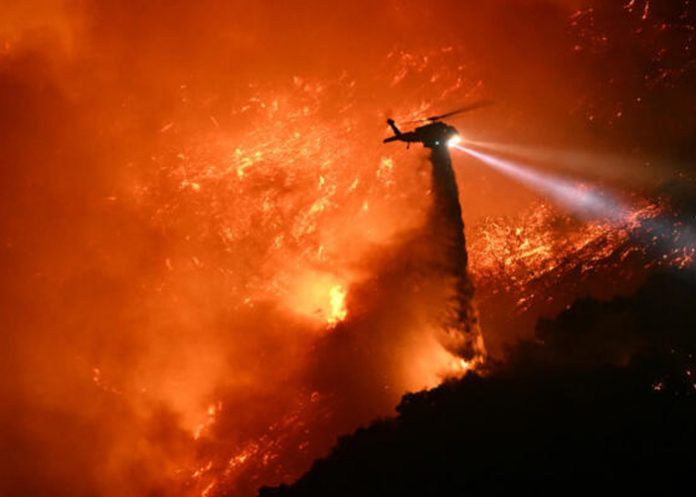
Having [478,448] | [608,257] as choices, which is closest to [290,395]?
[478,448]

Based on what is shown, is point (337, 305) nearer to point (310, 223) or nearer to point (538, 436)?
point (310, 223)

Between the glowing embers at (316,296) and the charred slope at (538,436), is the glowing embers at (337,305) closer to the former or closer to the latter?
the glowing embers at (316,296)

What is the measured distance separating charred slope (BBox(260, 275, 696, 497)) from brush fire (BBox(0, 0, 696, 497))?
3732 mm

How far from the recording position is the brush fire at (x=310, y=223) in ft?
63.3

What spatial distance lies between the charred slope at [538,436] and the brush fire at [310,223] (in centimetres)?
373

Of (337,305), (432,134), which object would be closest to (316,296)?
(337,305)

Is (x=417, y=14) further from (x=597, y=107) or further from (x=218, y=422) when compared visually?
(x=218, y=422)

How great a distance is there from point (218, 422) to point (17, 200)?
45.0 ft

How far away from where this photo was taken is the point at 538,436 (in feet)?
42.2

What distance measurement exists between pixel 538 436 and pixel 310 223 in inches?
470

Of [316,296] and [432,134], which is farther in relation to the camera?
[316,296]

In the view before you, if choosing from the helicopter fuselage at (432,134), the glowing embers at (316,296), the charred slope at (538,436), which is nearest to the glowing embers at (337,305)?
the glowing embers at (316,296)

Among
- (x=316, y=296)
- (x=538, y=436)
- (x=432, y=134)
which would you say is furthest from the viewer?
(x=316, y=296)

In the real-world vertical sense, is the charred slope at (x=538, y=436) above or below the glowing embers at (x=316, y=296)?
below
